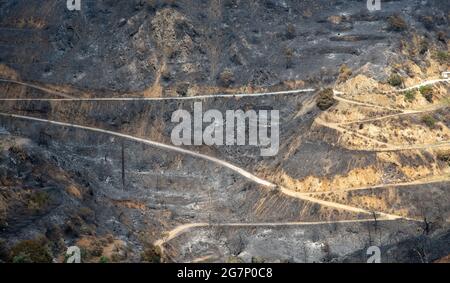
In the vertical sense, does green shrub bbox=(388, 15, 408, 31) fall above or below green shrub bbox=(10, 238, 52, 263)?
above

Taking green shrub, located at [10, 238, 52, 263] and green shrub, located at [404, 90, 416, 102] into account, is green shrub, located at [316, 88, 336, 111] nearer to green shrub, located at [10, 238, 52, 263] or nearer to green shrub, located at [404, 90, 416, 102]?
green shrub, located at [404, 90, 416, 102]

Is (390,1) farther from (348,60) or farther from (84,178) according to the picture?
(84,178)

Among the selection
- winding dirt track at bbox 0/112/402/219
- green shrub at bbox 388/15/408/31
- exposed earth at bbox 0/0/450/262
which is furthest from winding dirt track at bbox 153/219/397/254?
green shrub at bbox 388/15/408/31

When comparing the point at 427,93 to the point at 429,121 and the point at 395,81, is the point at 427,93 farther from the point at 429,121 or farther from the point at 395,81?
the point at 429,121

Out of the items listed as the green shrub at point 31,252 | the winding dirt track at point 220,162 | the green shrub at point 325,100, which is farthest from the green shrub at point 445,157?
the green shrub at point 31,252

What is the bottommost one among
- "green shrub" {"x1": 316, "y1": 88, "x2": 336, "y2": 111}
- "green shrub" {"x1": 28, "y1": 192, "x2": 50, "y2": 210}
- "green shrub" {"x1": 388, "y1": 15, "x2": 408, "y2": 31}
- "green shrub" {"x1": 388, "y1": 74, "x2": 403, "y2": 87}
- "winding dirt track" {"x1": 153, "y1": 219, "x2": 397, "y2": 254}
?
"winding dirt track" {"x1": 153, "y1": 219, "x2": 397, "y2": 254}

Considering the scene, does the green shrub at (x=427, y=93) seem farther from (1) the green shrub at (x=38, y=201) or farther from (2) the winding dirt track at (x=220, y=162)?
(1) the green shrub at (x=38, y=201)
